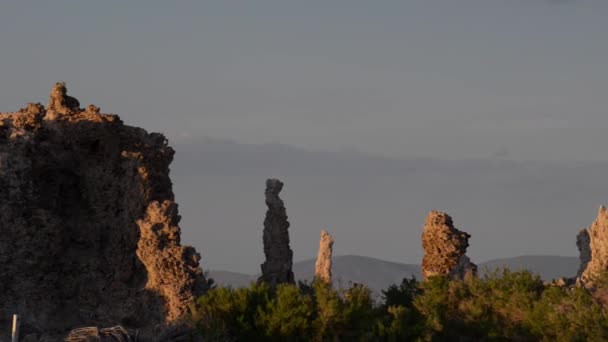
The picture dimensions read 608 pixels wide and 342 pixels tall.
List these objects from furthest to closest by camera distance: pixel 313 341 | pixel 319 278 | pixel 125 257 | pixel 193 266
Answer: pixel 125 257 < pixel 193 266 < pixel 319 278 < pixel 313 341

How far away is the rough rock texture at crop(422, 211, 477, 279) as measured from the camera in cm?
5303

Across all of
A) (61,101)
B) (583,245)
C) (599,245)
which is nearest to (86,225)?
(61,101)

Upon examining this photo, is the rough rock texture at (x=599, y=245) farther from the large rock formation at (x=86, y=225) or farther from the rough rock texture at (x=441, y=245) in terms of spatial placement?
the large rock formation at (x=86, y=225)

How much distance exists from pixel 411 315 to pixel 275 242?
1016 cm

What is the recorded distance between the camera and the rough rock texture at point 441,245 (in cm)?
5303

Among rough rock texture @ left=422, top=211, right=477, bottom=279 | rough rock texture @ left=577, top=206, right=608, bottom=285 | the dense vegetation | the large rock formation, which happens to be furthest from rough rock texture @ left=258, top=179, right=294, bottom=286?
rough rock texture @ left=577, top=206, right=608, bottom=285

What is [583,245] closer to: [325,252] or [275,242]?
[325,252]

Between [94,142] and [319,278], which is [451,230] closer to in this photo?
[319,278]

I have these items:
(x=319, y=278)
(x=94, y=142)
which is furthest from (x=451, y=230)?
(x=94, y=142)

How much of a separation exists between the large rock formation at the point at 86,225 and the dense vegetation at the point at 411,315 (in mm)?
4274

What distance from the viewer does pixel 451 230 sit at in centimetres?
Result: 5328

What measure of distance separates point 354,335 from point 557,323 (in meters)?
6.35

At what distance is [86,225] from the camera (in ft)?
169

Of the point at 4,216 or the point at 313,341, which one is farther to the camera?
the point at 4,216
